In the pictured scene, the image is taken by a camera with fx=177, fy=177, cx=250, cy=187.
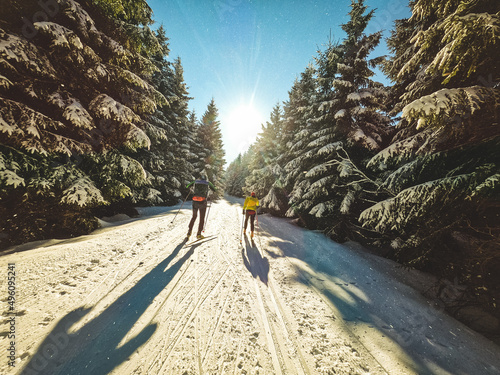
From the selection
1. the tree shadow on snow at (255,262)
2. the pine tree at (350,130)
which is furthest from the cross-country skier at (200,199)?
the pine tree at (350,130)

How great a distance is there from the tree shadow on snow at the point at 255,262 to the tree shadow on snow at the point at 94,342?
231cm

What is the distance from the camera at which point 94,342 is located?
7.29 ft

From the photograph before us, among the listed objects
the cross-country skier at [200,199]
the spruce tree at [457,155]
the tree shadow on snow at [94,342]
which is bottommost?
the tree shadow on snow at [94,342]

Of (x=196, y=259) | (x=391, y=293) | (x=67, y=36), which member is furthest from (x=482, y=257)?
(x=67, y=36)

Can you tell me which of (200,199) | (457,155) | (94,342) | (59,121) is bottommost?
(94,342)

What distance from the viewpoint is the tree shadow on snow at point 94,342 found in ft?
6.27

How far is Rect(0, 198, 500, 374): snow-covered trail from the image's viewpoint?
85.4 inches

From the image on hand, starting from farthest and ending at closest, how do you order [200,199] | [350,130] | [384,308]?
[350,130] < [200,199] < [384,308]

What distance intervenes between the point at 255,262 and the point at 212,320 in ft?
7.69

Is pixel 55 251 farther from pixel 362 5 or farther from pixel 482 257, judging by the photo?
pixel 362 5

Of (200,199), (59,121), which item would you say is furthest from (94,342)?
(59,121)

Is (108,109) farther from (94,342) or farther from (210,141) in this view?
(210,141)

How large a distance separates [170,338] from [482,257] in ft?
18.2

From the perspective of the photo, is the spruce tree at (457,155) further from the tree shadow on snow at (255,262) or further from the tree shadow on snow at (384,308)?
the tree shadow on snow at (255,262)
